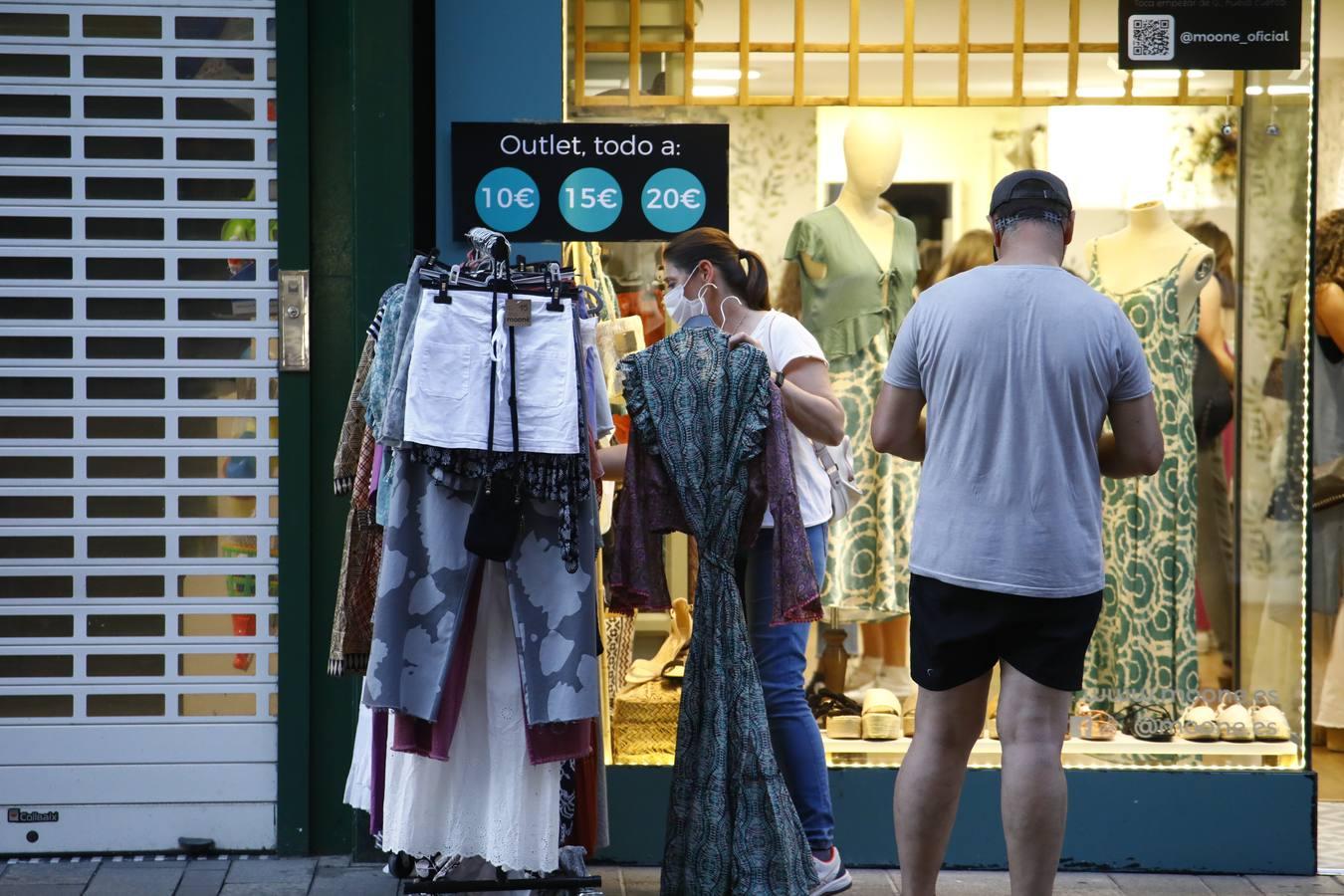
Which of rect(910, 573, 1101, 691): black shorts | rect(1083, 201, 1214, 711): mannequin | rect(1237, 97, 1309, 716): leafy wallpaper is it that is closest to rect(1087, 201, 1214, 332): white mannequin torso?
rect(1083, 201, 1214, 711): mannequin

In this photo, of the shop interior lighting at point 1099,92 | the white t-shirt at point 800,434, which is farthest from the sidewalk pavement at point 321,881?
the shop interior lighting at point 1099,92

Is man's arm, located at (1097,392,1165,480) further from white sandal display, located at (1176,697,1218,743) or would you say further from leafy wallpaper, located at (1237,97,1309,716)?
white sandal display, located at (1176,697,1218,743)

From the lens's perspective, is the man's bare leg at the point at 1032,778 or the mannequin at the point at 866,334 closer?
the man's bare leg at the point at 1032,778

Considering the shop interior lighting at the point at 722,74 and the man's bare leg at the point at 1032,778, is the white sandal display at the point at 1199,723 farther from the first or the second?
the shop interior lighting at the point at 722,74

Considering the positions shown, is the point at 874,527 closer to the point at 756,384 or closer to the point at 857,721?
the point at 857,721

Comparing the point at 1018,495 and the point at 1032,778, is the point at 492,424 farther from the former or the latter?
the point at 1032,778

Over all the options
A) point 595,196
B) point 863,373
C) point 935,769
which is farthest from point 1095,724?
point 595,196

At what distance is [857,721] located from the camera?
4812 mm

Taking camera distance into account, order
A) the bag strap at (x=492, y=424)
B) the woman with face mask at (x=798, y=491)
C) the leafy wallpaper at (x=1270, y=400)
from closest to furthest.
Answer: the bag strap at (x=492, y=424), the woman with face mask at (x=798, y=491), the leafy wallpaper at (x=1270, y=400)

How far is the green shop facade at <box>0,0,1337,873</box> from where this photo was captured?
4570 millimetres

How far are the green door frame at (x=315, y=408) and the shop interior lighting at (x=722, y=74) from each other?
2.81ft

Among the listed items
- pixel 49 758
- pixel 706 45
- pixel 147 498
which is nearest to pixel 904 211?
pixel 706 45

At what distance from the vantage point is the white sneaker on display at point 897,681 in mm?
4898

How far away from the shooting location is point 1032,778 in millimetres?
3348
